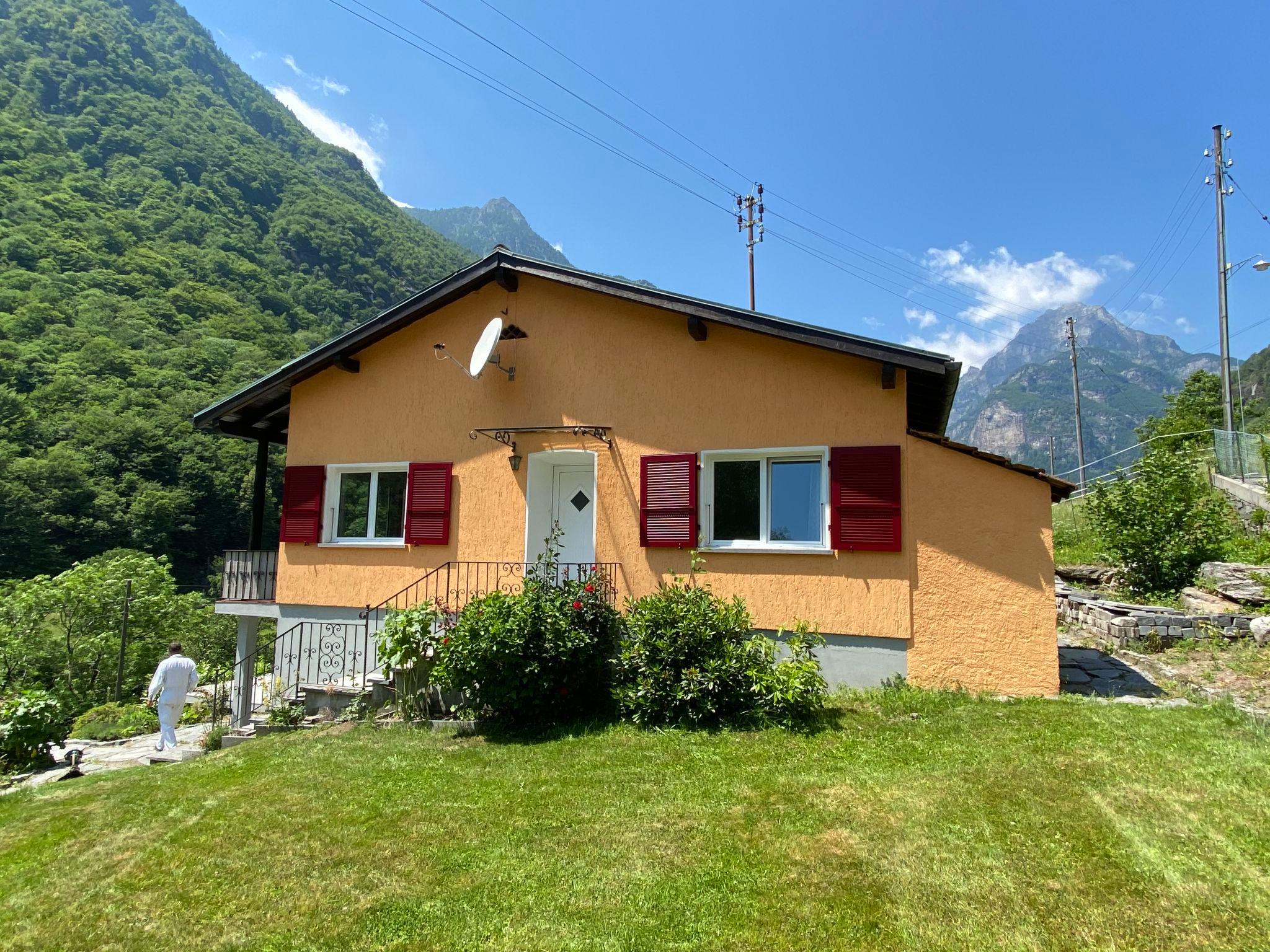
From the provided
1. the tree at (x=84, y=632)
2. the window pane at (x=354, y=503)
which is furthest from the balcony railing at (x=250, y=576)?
the tree at (x=84, y=632)

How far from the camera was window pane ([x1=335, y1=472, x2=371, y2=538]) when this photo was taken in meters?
10.3

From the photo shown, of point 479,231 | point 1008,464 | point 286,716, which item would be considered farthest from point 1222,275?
point 479,231

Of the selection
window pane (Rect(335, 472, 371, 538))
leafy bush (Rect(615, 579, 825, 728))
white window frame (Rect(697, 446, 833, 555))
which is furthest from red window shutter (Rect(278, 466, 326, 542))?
white window frame (Rect(697, 446, 833, 555))

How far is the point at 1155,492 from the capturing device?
1207 centimetres

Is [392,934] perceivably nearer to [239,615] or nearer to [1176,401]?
[239,615]

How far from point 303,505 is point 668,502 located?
19.7ft

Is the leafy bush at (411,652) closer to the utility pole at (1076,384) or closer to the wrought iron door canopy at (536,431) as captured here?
the wrought iron door canopy at (536,431)

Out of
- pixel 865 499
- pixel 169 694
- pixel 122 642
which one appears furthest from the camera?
pixel 122 642

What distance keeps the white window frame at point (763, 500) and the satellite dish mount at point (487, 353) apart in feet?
10.3

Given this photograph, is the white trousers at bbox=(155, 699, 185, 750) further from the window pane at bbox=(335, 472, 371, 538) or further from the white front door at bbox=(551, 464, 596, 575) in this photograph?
the white front door at bbox=(551, 464, 596, 575)

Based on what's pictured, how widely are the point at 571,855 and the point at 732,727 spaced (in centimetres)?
274

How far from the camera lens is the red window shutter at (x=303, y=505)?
1020 cm

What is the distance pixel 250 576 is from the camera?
1071cm

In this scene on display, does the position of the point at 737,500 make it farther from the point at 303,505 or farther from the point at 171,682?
the point at 171,682
